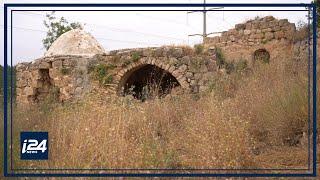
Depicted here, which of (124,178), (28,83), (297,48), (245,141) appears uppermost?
(297,48)

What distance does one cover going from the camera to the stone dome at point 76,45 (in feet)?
41.9

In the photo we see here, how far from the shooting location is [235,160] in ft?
13.2

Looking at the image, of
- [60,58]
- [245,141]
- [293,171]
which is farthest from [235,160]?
[60,58]

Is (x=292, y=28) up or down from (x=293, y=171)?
up

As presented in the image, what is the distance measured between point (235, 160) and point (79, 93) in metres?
6.84

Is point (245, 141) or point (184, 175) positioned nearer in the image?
point (184, 175)

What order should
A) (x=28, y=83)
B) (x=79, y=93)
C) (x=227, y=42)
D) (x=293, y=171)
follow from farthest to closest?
(x=227, y=42) < (x=28, y=83) < (x=79, y=93) < (x=293, y=171)

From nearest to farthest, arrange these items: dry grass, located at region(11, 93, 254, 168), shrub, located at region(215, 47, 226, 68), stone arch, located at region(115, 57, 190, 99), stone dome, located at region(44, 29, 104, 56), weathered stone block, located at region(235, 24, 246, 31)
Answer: dry grass, located at region(11, 93, 254, 168) < stone arch, located at region(115, 57, 190, 99) < shrub, located at region(215, 47, 226, 68) < stone dome, located at region(44, 29, 104, 56) < weathered stone block, located at region(235, 24, 246, 31)

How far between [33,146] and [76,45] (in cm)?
950

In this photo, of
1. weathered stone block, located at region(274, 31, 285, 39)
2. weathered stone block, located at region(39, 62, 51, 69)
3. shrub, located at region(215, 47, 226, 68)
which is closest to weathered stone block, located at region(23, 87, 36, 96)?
weathered stone block, located at region(39, 62, 51, 69)

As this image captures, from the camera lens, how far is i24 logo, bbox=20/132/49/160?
147 inches

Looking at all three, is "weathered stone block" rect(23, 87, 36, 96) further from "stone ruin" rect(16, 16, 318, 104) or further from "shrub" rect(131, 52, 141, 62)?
"shrub" rect(131, 52, 141, 62)

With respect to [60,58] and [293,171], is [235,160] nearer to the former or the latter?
[293,171]

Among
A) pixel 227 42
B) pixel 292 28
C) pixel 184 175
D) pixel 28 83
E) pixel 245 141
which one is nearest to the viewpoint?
pixel 184 175
